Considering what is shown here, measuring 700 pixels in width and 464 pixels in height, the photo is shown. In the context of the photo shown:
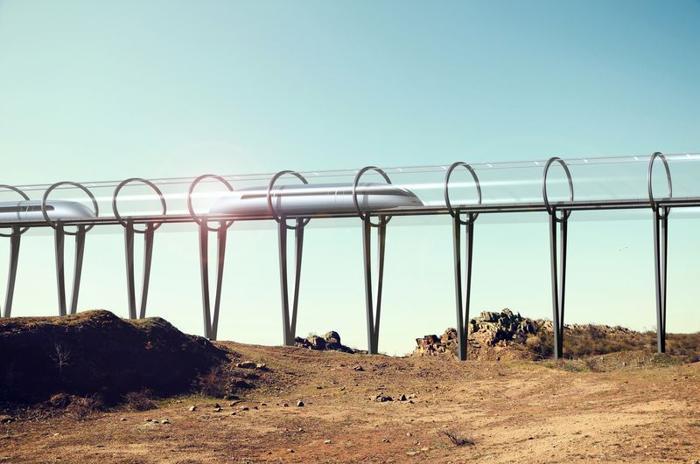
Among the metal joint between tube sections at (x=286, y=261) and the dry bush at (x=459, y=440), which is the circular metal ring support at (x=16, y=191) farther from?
the dry bush at (x=459, y=440)

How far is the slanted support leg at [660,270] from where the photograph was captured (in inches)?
1009

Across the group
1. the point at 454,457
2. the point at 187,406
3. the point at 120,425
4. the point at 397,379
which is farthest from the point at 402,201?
the point at 454,457

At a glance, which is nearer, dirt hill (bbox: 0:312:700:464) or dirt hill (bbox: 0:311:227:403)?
dirt hill (bbox: 0:312:700:464)

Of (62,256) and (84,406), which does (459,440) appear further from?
(62,256)

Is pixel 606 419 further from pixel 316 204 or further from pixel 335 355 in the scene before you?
pixel 316 204

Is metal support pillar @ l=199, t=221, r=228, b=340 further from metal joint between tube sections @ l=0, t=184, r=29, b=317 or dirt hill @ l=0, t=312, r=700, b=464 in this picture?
metal joint between tube sections @ l=0, t=184, r=29, b=317

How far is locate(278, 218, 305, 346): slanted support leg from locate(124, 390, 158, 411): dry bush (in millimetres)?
10358

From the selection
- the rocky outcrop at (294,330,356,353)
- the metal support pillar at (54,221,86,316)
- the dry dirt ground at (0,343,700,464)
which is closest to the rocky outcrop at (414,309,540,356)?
the rocky outcrop at (294,330,356,353)

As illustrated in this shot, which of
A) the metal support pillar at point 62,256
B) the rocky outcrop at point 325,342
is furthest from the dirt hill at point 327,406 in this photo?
the metal support pillar at point 62,256

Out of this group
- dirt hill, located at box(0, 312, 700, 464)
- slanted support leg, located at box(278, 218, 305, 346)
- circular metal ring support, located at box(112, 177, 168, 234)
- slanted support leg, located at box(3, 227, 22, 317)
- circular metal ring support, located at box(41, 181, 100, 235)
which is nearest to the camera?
dirt hill, located at box(0, 312, 700, 464)

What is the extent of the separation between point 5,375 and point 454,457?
11838 millimetres

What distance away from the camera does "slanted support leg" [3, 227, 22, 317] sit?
39.1 meters

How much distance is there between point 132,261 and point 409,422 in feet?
68.0

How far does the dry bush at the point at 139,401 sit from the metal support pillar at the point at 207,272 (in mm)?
12147
